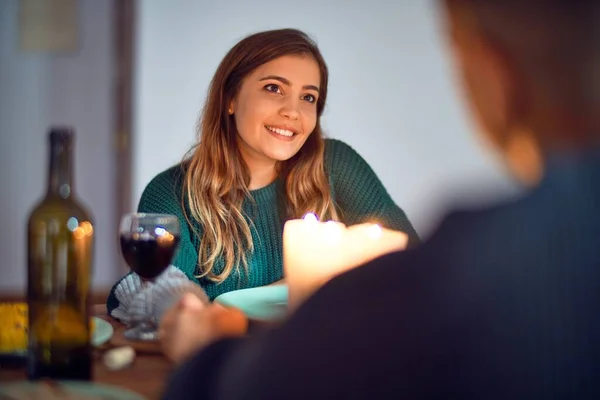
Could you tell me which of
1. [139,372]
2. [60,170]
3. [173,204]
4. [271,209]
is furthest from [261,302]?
[271,209]

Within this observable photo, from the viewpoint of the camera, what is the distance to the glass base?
908 mm

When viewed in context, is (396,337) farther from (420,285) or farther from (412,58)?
(412,58)

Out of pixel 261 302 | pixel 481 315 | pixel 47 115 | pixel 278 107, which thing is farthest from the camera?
pixel 47 115

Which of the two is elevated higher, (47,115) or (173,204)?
(47,115)

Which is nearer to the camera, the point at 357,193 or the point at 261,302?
the point at 261,302

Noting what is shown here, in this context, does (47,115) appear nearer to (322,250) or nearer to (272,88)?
(272,88)

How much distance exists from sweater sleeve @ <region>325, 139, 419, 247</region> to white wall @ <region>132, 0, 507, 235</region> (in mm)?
1511

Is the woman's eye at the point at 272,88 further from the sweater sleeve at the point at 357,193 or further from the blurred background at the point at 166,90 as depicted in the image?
the blurred background at the point at 166,90

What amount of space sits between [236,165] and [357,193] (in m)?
0.35

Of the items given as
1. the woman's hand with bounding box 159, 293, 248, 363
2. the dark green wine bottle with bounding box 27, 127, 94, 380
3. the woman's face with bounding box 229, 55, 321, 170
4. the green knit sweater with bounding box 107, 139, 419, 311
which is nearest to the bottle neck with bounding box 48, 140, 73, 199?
the dark green wine bottle with bounding box 27, 127, 94, 380

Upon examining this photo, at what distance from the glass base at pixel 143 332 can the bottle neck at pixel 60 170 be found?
0.83ft

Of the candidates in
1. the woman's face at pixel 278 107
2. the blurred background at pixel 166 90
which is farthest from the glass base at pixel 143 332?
the blurred background at pixel 166 90

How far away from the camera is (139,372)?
2.55 ft

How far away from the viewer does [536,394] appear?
1.51 ft
